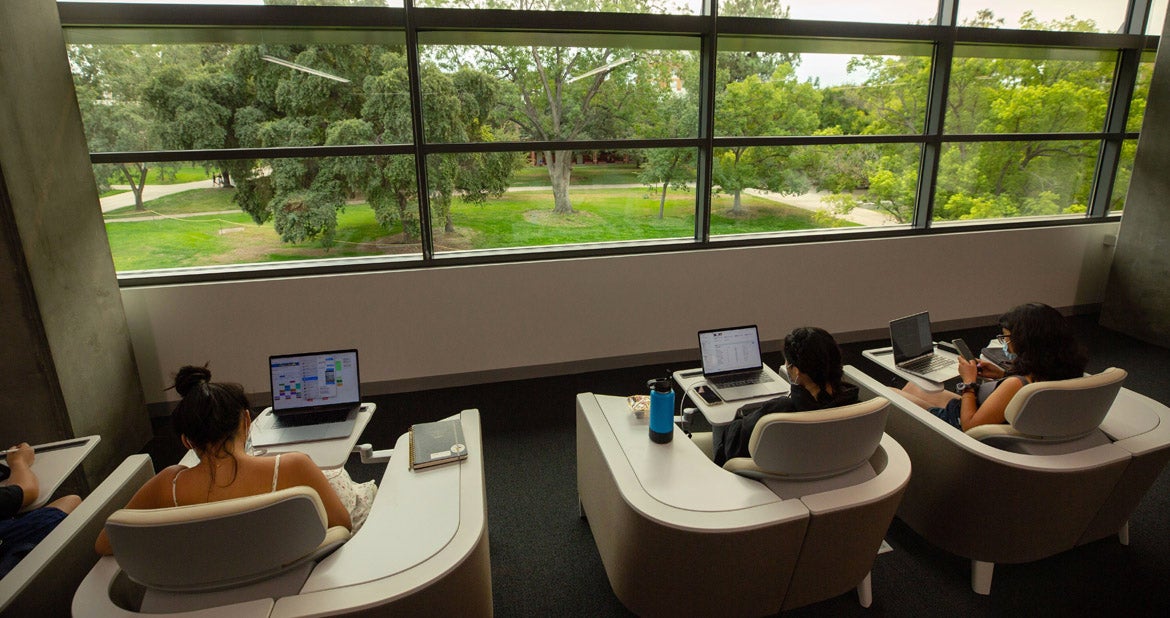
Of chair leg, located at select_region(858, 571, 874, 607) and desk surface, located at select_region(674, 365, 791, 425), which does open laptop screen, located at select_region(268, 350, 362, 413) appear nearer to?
desk surface, located at select_region(674, 365, 791, 425)

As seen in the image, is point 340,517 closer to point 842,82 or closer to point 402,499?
point 402,499

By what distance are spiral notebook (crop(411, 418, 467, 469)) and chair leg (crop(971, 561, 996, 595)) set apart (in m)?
2.06

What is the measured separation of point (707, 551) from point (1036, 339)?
1626 mm

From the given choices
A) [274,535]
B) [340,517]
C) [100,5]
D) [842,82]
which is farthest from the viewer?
[842,82]

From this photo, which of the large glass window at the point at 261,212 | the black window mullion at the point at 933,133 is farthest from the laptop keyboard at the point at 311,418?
the black window mullion at the point at 933,133

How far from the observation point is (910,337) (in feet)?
9.93

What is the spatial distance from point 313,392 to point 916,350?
114 inches

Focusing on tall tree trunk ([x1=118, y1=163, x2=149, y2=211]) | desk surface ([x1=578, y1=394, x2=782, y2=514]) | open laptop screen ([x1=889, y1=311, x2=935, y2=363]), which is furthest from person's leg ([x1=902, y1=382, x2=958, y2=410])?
tall tree trunk ([x1=118, y1=163, x2=149, y2=211])

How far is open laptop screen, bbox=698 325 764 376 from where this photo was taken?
2.77 meters

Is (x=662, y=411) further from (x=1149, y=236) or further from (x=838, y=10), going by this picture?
(x=1149, y=236)

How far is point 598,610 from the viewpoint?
91.4 inches

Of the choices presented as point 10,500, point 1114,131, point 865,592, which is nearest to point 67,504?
point 10,500

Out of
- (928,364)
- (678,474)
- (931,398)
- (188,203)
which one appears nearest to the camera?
(678,474)

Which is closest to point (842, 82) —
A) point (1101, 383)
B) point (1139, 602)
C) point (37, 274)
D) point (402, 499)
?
point (1101, 383)
